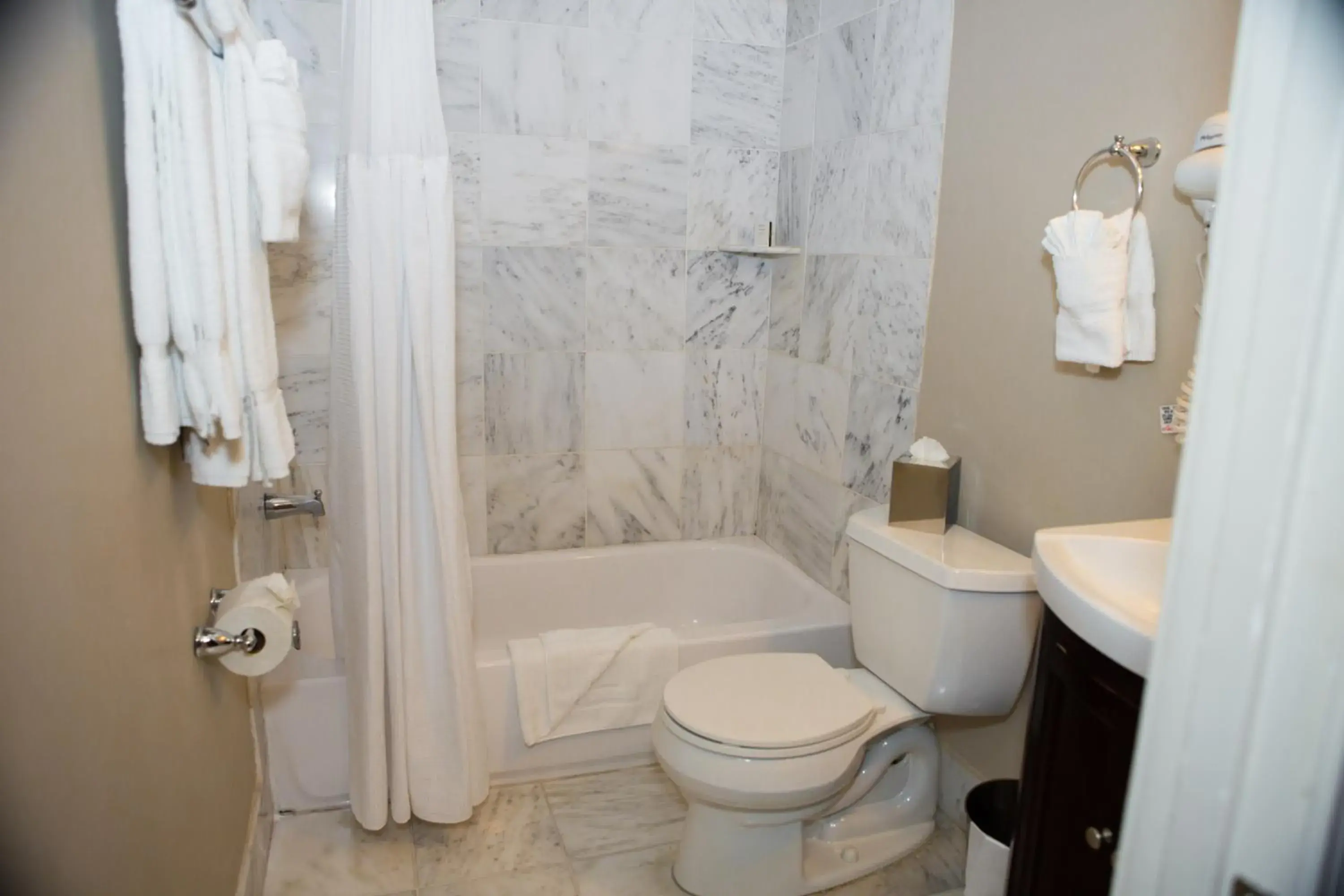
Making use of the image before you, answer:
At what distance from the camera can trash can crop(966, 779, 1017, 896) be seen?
171 cm

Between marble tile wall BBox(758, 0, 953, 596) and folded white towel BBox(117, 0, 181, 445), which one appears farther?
marble tile wall BBox(758, 0, 953, 596)

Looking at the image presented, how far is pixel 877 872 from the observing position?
2.04 meters

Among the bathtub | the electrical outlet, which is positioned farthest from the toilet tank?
the bathtub

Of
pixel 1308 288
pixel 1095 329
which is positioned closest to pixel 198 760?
pixel 1308 288

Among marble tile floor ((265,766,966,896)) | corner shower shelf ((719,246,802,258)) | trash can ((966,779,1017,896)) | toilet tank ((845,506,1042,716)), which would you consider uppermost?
corner shower shelf ((719,246,802,258))

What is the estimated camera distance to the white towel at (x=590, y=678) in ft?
7.35

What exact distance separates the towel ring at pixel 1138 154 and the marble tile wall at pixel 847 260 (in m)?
0.54

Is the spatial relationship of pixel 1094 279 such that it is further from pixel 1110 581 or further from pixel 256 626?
pixel 256 626

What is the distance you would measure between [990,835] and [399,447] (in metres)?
1.37

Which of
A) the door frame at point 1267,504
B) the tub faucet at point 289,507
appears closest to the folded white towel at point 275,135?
the door frame at point 1267,504

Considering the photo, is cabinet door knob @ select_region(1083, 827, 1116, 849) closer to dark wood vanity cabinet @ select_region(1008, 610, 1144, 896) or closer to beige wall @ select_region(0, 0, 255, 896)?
dark wood vanity cabinet @ select_region(1008, 610, 1144, 896)

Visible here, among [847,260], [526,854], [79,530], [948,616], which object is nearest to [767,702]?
[948,616]

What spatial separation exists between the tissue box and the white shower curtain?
93 centimetres

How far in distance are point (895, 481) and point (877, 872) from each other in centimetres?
87
